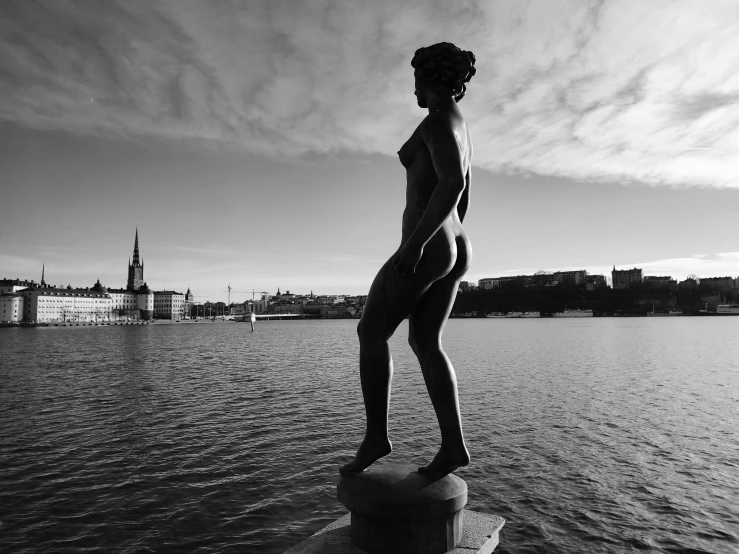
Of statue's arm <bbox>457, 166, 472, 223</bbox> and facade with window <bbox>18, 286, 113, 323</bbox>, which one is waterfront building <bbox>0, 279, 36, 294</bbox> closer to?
facade with window <bbox>18, 286, 113, 323</bbox>

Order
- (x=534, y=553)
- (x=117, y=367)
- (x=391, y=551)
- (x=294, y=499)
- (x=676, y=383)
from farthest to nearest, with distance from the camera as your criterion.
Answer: (x=117, y=367), (x=676, y=383), (x=294, y=499), (x=534, y=553), (x=391, y=551)

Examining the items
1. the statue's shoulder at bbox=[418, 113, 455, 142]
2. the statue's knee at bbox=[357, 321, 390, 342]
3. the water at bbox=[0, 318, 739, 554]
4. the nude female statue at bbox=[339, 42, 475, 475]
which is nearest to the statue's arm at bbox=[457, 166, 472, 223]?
the nude female statue at bbox=[339, 42, 475, 475]

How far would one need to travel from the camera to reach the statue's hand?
423 centimetres

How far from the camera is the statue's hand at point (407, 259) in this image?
4230 mm

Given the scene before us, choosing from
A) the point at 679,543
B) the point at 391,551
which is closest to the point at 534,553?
the point at 679,543

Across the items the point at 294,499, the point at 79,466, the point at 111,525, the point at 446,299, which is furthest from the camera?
the point at 79,466

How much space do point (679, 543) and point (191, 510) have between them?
362 inches

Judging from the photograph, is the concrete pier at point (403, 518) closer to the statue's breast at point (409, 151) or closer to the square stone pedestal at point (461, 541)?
the square stone pedestal at point (461, 541)

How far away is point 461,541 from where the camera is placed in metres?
4.39

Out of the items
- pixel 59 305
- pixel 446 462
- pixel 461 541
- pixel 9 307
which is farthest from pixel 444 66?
pixel 59 305

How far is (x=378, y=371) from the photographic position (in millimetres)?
4555

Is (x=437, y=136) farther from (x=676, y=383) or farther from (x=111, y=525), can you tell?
(x=676, y=383)

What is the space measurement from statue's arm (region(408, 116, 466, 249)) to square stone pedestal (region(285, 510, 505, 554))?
8.17 feet

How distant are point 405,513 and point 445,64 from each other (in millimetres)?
3895
